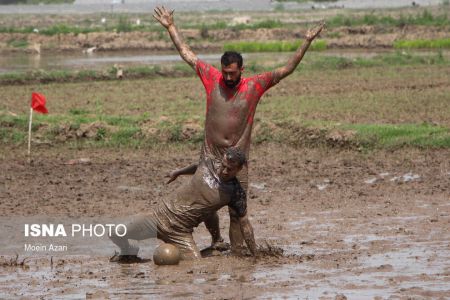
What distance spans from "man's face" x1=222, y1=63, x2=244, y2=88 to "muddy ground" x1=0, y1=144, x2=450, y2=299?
1.52 metres

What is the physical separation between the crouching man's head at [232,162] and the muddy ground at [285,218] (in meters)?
0.78

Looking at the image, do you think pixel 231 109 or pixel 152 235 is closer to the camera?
pixel 231 109

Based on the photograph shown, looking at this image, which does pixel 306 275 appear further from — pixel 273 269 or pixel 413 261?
pixel 413 261

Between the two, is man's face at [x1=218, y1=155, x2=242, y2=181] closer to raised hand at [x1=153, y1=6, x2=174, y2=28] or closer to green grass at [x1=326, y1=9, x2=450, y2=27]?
raised hand at [x1=153, y1=6, x2=174, y2=28]

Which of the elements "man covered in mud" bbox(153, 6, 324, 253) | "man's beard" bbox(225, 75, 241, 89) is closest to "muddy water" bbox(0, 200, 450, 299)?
"man covered in mud" bbox(153, 6, 324, 253)

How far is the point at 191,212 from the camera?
8820 millimetres

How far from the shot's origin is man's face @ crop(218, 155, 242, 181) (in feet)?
27.8

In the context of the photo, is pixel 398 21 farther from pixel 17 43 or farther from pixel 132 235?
pixel 132 235

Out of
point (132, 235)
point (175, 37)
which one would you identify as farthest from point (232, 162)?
point (175, 37)

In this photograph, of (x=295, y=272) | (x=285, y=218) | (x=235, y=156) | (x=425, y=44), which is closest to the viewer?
(x=295, y=272)

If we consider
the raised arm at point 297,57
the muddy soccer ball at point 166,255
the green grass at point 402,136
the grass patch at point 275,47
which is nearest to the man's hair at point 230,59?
the raised arm at point 297,57

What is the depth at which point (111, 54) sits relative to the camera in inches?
1431

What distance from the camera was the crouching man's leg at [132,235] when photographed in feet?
29.1

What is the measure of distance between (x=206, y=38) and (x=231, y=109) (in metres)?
33.1
